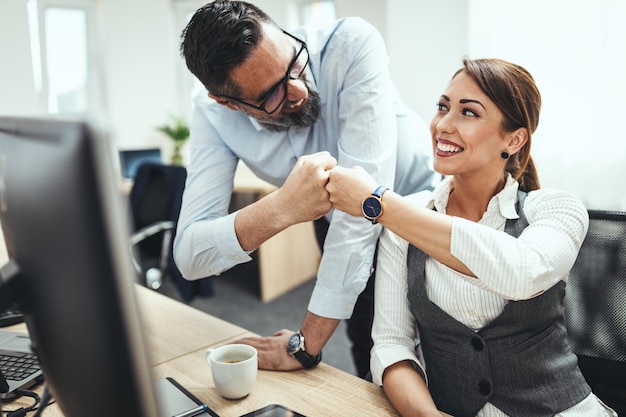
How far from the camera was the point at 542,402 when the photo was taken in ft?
3.51

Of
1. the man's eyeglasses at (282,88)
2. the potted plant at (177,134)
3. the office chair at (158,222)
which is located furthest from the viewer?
the potted plant at (177,134)

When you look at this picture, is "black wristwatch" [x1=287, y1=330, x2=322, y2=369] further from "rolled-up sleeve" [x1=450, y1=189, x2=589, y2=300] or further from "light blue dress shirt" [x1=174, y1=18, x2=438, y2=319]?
"rolled-up sleeve" [x1=450, y1=189, x2=589, y2=300]

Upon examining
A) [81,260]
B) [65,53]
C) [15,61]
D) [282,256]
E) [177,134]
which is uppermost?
[65,53]

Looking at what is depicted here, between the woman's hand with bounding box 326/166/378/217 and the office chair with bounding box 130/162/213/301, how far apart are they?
1928mm

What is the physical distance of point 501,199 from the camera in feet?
4.01

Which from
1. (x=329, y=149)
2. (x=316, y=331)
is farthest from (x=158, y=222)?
(x=316, y=331)

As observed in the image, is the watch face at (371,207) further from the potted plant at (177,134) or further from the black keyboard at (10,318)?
the potted plant at (177,134)

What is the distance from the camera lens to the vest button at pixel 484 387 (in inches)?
43.3

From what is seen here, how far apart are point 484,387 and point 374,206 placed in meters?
0.45

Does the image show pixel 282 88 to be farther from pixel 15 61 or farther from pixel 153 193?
pixel 15 61

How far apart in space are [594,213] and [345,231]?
570 mm

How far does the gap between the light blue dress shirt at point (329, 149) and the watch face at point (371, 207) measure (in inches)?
7.0

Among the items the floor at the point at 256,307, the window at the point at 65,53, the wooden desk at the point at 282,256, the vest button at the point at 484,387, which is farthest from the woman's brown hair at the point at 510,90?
the window at the point at 65,53

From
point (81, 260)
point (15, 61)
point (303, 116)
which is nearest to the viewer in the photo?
point (81, 260)
